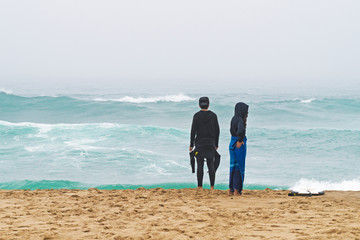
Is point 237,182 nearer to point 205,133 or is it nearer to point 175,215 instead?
point 205,133

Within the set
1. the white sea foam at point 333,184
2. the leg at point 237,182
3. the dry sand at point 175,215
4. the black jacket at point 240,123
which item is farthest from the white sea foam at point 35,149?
the black jacket at point 240,123


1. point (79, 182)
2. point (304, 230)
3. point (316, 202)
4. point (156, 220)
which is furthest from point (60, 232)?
point (79, 182)

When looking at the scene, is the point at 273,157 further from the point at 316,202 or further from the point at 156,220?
the point at 156,220

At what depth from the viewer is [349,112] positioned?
34.6 metres

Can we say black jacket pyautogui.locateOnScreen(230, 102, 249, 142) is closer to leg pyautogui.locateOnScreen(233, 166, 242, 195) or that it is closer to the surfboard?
leg pyautogui.locateOnScreen(233, 166, 242, 195)

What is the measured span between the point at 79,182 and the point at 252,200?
6495 millimetres

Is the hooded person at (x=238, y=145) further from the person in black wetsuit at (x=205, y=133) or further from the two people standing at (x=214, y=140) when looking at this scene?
the person in black wetsuit at (x=205, y=133)

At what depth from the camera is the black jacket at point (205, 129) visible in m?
6.94

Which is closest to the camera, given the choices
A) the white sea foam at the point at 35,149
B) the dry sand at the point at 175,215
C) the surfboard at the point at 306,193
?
the dry sand at the point at 175,215

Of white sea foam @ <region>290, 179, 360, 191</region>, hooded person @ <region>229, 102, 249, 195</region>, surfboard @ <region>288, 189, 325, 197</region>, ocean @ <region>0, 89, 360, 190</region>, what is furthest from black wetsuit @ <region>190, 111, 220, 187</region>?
white sea foam @ <region>290, 179, 360, 191</region>

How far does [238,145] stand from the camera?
660 centimetres

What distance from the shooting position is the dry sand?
4.38 meters

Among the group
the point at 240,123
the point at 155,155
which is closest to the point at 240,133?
the point at 240,123

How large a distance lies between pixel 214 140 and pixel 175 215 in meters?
2.06
